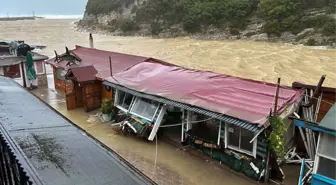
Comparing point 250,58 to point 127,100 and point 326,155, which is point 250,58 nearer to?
point 127,100

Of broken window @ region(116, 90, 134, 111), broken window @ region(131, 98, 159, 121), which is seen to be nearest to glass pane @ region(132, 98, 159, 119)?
broken window @ region(131, 98, 159, 121)

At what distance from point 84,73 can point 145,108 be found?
5.20 meters

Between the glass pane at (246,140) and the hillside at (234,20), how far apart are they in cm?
3345

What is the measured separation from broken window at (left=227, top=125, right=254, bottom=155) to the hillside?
3340 centimetres

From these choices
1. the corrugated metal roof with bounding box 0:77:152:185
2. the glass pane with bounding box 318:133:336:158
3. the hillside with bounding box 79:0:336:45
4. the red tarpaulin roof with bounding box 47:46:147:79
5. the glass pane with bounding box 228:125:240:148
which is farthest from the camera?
the hillside with bounding box 79:0:336:45

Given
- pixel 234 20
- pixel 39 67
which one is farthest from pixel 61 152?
pixel 234 20

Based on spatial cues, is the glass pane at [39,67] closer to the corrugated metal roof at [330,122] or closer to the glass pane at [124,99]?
the glass pane at [124,99]

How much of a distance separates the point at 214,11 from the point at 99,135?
44433 millimetres

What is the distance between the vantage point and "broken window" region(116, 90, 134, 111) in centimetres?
1421

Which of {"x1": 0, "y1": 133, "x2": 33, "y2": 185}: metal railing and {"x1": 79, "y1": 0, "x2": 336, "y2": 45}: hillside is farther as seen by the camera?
{"x1": 79, "y1": 0, "x2": 336, "y2": 45}: hillside

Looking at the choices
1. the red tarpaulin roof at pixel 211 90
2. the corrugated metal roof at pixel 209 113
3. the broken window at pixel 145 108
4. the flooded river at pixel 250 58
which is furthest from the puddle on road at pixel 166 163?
the flooded river at pixel 250 58

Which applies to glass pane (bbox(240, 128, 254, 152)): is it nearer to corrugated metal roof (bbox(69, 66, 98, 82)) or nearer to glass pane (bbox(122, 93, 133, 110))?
glass pane (bbox(122, 93, 133, 110))

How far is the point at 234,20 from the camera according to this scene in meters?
50.6

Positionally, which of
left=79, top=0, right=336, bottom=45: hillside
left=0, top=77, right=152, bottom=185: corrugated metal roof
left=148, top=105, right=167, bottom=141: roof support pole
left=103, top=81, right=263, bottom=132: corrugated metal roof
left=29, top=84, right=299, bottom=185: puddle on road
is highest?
left=79, top=0, right=336, bottom=45: hillside
